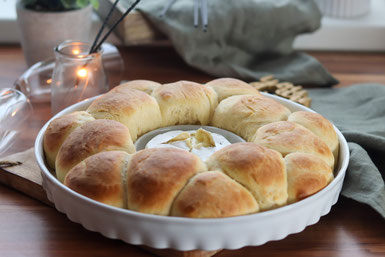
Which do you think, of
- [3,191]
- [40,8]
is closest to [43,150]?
[3,191]

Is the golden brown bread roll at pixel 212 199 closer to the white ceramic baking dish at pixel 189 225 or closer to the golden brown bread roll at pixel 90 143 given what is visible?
the white ceramic baking dish at pixel 189 225

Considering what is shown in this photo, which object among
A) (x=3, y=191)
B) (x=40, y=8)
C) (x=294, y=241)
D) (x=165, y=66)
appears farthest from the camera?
(x=165, y=66)

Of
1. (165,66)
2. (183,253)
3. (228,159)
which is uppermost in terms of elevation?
(228,159)

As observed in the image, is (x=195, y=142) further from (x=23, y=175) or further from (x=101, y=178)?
(x=23, y=175)

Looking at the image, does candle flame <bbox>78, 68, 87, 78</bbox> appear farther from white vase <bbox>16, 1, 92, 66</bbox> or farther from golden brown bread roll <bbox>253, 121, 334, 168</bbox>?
golden brown bread roll <bbox>253, 121, 334, 168</bbox>

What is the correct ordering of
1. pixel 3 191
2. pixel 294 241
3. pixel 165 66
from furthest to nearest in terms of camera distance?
1. pixel 165 66
2. pixel 3 191
3. pixel 294 241

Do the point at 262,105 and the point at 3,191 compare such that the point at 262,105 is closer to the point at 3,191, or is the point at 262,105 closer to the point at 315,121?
the point at 315,121

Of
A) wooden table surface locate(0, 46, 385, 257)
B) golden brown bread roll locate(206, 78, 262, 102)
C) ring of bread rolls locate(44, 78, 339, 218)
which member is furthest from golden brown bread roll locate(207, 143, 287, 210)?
golden brown bread roll locate(206, 78, 262, 102)

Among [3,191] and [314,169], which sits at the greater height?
[314,169]
